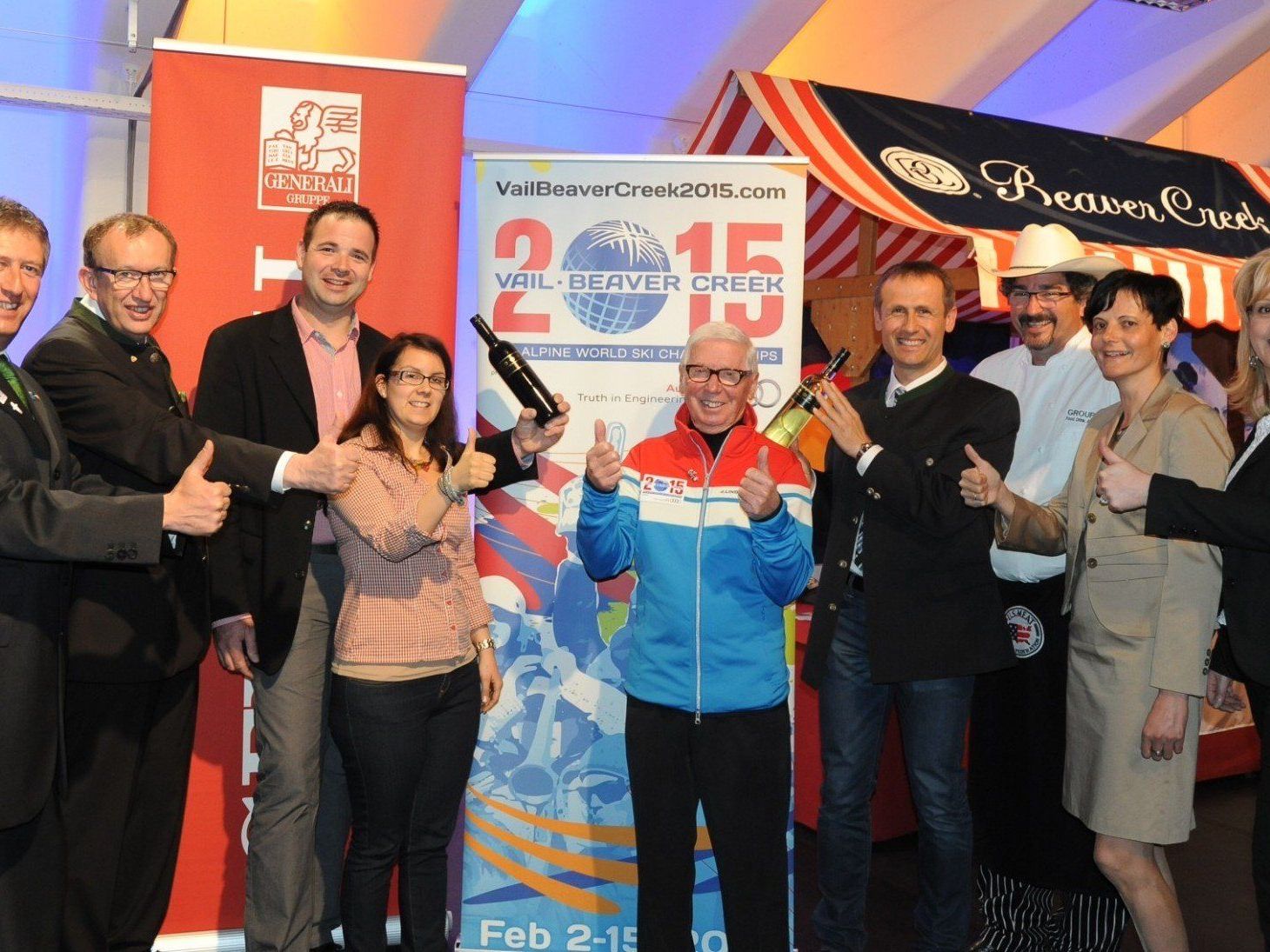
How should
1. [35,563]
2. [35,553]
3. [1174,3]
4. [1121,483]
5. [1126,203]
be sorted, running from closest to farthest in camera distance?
[35,553] → [35,563] → [1121,483] → [1126,203] → [1174,3]

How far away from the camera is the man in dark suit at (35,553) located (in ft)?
6.33

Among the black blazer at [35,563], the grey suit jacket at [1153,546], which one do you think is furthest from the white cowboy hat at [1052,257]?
the black blazer at [35,563]

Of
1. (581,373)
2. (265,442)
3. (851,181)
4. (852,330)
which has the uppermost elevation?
(851,181)

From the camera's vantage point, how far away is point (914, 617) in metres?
2.78

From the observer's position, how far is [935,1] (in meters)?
6.32

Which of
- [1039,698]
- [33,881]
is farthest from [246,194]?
[1039,698]

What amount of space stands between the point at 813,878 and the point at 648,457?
6.82 ft

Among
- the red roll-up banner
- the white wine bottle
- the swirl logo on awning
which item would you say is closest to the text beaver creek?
the swirl logo on awning

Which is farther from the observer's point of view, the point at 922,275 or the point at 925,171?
the point at 925,171

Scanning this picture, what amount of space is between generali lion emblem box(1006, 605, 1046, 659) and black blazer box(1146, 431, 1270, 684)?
29.8 inches

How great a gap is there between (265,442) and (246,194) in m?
0.84

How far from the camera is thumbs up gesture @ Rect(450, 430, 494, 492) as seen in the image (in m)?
2.43

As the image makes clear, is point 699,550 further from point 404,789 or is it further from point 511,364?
point 404,789

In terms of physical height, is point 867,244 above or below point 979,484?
above
